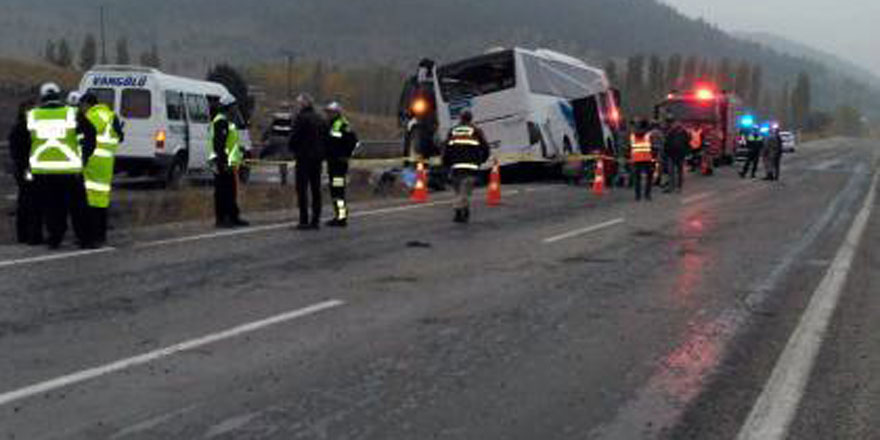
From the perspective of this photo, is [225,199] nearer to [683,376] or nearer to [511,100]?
[683,376]

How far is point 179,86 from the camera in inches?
869

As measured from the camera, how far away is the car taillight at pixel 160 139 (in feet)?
69.8

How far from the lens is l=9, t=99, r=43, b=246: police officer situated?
12406 mm

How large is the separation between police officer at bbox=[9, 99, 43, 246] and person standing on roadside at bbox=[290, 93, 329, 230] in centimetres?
349

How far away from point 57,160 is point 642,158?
14.1m

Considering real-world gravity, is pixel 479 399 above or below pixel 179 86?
below

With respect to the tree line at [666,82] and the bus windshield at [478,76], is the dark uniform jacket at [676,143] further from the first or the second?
the tree line at [666,82]

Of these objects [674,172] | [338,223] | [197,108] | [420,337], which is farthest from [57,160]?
[674,172]

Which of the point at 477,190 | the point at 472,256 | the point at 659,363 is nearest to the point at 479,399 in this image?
the point at 659,363

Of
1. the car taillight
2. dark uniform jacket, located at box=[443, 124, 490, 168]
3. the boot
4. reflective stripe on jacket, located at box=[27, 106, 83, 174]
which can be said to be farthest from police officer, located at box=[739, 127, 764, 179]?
reflective stripe on jacket, located at box=[27, 106, 83, 174]

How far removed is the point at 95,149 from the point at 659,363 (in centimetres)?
766

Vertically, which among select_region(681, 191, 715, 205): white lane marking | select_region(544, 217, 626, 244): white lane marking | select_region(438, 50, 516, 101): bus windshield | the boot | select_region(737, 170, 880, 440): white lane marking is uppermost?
select_region(438, 50, 516, 101): bus windshield

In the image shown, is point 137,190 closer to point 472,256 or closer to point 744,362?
point 472,256

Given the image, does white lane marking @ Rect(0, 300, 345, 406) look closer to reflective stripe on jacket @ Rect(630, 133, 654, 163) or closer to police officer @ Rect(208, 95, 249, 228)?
police officer @ Rect(208, 95, 249, 228)
